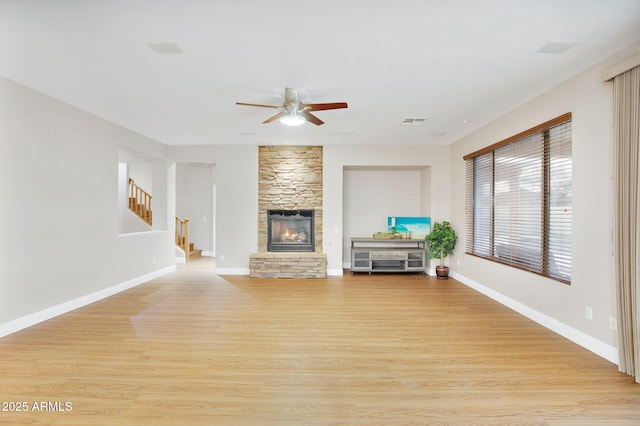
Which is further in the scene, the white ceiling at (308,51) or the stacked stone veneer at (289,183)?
the stacked stone veneer at (289,183)

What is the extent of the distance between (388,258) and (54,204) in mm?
5551

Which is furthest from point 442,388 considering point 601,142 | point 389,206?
point 389,206

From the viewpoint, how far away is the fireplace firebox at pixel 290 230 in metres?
6.59

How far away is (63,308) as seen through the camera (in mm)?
3988

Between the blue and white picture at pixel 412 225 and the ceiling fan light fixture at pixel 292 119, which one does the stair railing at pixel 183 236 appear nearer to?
the blue and white picture at pixel 412 225

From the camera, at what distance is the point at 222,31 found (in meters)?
2.40

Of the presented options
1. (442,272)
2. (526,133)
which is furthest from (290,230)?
(526,133)

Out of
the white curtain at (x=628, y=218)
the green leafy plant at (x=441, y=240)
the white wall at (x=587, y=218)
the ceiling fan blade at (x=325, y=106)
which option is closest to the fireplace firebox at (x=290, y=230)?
the green leafy plant at (x=441, y=240)

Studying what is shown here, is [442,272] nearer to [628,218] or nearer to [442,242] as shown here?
[442,242]

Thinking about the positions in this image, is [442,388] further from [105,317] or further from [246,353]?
[105,317]

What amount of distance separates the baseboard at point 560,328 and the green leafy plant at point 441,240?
3.84 feet

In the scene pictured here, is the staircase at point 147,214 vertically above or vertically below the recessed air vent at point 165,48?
below

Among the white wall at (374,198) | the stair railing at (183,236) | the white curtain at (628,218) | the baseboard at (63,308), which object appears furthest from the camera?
the stair railing at (183,236)

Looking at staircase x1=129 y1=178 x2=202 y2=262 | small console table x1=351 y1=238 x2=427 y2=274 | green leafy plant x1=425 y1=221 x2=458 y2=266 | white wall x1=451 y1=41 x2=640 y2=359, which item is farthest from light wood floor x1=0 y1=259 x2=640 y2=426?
staircase x1=129 y1=178 x2=202 y2=262
